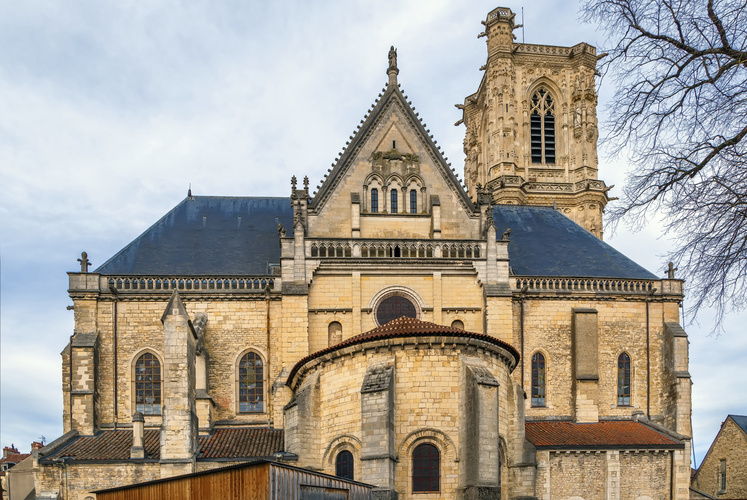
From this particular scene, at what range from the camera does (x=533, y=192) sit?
45844 millimetres

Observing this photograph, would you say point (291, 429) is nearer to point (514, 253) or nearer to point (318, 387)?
point (318, 387)

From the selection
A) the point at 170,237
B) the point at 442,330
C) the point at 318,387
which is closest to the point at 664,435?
the point at 442,330

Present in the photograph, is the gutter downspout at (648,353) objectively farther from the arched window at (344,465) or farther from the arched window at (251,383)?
the arched window at (251,383)

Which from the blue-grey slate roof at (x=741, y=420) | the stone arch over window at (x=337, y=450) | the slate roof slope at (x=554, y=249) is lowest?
the blue-grey slate roof at (x=741, y=420)

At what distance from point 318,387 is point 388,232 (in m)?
8.62

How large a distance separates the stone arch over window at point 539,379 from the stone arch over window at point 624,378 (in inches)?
127

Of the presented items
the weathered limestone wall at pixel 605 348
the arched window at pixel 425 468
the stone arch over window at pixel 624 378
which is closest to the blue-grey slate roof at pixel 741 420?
the weathered limestone wall at pixel 605 348

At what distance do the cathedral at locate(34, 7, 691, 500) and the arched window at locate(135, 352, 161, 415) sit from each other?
0.06 metres

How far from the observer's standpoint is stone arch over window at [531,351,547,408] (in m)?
31.9

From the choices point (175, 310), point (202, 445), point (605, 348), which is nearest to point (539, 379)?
point (605, 348)

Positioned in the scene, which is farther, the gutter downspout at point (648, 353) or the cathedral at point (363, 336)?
the gutter downspout at point (648, 353)

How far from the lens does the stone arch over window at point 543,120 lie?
47375mm

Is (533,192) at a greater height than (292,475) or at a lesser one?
greater

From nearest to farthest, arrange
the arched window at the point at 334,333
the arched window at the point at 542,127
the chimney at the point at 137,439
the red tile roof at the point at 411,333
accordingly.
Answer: the red tile roof at the point at 411,333 < the chimney at the point at 137,439 < the arched window at the point at 334,333 < the arched window at the point at 542,127
